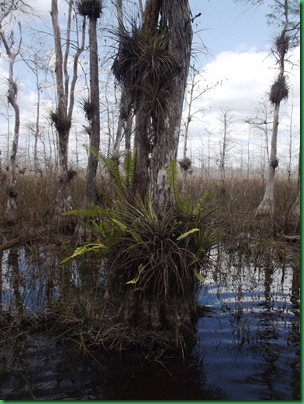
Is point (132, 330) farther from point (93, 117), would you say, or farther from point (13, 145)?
point (13, 145)

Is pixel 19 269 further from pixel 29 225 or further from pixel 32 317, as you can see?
pixel 29 225

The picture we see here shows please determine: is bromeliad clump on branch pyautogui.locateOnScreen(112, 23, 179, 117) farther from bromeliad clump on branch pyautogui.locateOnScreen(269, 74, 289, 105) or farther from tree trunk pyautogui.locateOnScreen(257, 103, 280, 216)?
bromeliad clump on branch pyautogui.locateOnScreen(269, 74, 289, 105)

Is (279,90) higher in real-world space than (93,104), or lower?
higher

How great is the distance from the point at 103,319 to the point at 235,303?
2272mm

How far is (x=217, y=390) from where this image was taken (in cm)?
313

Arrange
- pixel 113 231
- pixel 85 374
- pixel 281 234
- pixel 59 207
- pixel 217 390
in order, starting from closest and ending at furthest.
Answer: pixel 217 390
pixel 85 374
pixel 113 231
pixel 281 234
pixel 59 207

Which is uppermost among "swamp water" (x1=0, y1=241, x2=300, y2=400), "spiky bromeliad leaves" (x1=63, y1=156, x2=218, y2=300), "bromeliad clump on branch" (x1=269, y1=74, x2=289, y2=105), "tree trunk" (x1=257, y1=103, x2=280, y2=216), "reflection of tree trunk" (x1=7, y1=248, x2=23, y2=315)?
"bromeliad clump on branch" (x1=269, y1=74, x2=289, y2=105)

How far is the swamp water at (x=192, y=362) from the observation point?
3.09m

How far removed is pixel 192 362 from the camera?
3.57 m

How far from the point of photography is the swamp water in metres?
3.09

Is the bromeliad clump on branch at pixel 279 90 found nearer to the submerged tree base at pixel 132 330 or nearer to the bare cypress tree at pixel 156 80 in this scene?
the bare cypress tree at pixel 156 80

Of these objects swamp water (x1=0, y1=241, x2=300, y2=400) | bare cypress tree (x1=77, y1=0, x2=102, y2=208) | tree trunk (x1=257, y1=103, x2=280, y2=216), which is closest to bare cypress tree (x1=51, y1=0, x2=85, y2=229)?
bare cypress tree (x1=77, y1=0, x2=102, y2=208)

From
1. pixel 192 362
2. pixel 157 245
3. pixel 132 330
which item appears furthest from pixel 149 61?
pixel 192 362

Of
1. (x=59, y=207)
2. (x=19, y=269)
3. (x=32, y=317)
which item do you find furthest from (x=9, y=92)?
(x=32, y=317)
